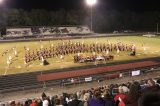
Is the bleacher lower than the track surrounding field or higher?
higher

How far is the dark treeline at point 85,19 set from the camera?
284 feet

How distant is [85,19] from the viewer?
96.6m

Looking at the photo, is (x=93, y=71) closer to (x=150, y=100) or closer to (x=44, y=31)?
(x=150, y=100)

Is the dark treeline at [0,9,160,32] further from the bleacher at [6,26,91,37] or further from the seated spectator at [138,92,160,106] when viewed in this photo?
the seated spectator at [138,92,160,106]

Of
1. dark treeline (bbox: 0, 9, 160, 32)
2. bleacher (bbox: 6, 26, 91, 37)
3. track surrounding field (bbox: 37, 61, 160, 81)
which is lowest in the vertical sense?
track surrounding field (bbox: 37, 61, 160, 81)

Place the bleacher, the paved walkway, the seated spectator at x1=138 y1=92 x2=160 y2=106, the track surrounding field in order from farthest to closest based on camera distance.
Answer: the bleacher, the track surrounding field, the paved walkway, the seated spectator at x1=138 y1=92 x2=160 y2=106

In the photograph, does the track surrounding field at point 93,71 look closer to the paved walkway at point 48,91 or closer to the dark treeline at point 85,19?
the paved walkway at point 48,91

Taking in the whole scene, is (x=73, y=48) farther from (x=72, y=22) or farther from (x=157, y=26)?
(x=157, y=26)

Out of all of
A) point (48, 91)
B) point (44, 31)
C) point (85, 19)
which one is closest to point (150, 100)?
point (48, 91)

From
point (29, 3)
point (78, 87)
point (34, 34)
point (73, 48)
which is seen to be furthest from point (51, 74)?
point (29, 3)

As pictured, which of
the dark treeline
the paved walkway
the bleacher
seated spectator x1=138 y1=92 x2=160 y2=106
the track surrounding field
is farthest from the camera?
the dark treeline

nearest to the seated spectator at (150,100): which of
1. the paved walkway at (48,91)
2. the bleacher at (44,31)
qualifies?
the paved walkway at (48,91)

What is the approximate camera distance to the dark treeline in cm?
8662

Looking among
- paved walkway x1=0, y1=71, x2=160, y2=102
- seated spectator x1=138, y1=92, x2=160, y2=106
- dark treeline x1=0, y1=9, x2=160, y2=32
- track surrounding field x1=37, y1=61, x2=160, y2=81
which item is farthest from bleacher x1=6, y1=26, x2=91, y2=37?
seated spectator x1=138, y1=92, x2=160, y2=106
